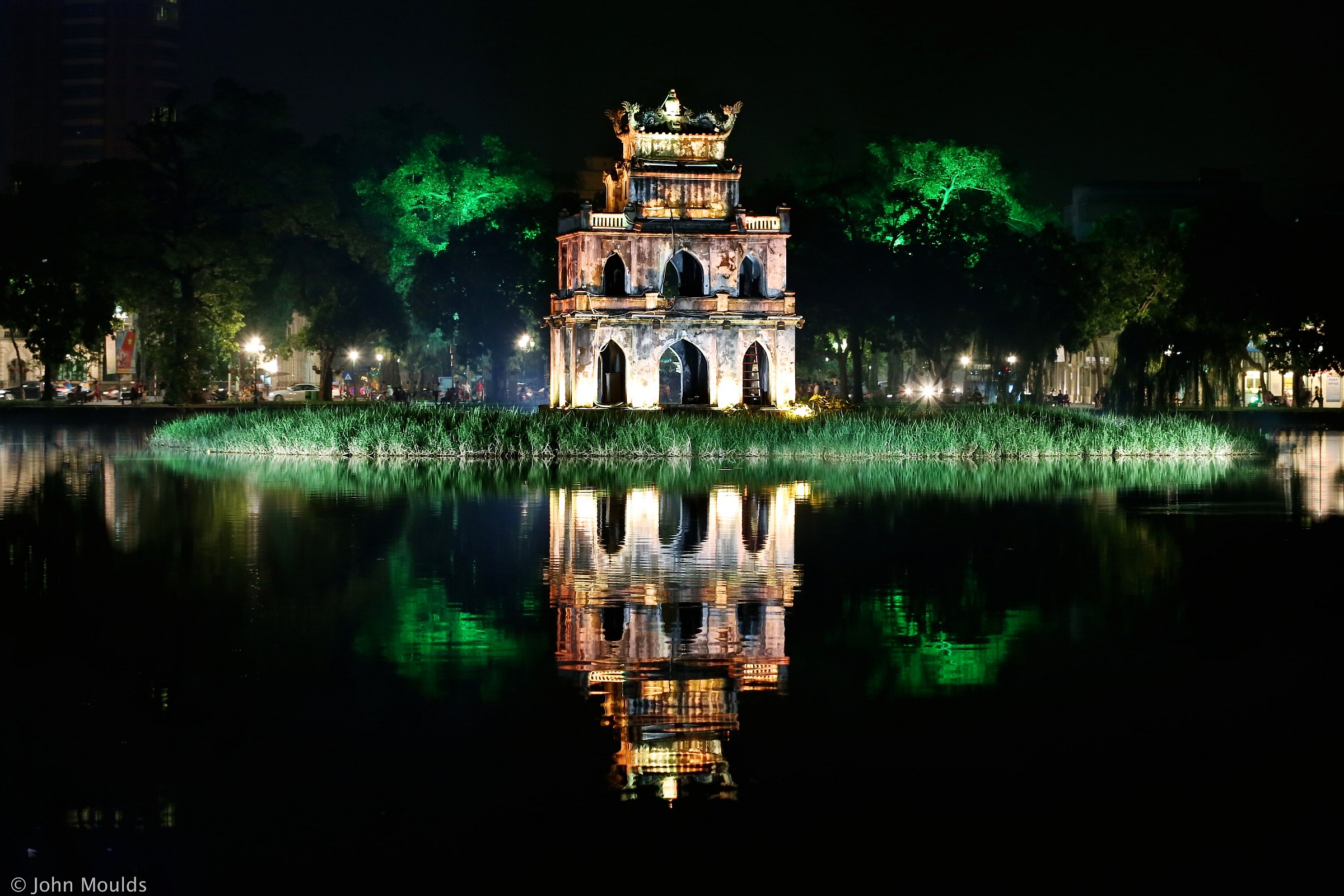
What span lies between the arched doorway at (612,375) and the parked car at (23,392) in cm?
4951

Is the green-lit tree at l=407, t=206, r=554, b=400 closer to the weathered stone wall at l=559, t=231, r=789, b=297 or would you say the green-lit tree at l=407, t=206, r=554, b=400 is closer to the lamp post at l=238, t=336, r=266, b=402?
the lamp post at l=238, t=336, r=266, b=402

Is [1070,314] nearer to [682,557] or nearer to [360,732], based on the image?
[682,557]

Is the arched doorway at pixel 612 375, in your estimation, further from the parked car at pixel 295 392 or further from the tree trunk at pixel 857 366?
the parked car at pixel 295 392

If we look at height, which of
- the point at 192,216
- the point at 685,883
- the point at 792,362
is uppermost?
the point at 192,216

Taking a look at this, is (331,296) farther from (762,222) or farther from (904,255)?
(762,222)

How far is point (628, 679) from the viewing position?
13.1 metres

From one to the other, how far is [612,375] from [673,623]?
51.5m

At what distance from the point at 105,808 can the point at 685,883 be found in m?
3.37

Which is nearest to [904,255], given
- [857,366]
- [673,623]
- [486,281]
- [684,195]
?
[857,366]

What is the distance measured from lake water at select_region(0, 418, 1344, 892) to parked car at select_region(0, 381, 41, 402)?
8315cm

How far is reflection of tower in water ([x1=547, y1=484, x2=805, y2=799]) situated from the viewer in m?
10.8

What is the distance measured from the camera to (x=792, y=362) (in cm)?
6450

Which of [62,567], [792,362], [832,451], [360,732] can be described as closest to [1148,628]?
[360,732]

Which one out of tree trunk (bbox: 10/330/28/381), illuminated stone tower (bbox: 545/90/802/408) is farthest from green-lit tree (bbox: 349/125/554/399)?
tree trunk (bbox: 10/330/28/381)
